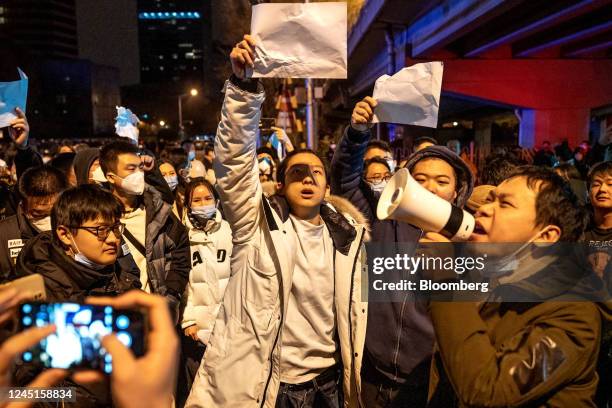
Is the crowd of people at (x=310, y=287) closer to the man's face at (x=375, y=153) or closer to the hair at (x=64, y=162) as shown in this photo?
the man's face at (x=375, y=153)

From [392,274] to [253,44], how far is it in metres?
1.42

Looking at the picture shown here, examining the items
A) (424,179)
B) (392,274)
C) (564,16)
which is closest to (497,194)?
(424,179)

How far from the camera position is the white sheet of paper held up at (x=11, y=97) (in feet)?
14.3

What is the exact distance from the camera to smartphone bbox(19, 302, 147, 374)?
112 centimetres

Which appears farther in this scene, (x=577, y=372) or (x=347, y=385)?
(x=347, y=385)

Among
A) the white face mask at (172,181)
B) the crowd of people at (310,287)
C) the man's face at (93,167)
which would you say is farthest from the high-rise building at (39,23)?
the crowd of people at (310,287)

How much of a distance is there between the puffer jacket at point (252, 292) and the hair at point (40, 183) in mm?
1814

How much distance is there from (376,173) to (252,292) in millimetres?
2024

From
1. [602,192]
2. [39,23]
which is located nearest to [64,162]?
[602,192]

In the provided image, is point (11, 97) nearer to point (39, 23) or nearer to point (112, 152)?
point (112, 152)

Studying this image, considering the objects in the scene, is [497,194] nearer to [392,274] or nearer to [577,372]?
[577,372]

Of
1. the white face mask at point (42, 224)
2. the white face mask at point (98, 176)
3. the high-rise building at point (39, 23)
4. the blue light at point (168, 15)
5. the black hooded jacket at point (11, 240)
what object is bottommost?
the black hooded jacket at point (11, 240)

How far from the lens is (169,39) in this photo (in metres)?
158

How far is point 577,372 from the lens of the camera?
5.00 ft
